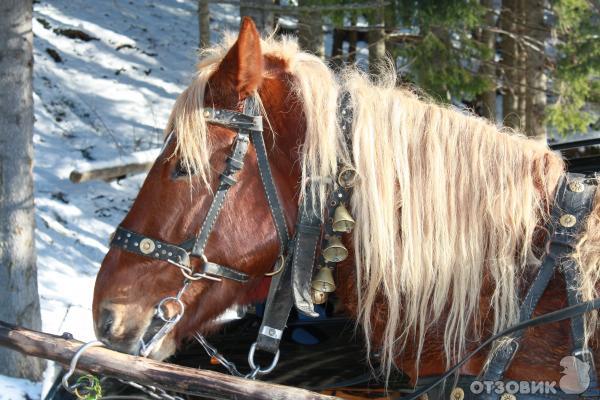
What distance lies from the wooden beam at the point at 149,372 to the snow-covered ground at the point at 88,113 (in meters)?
2.32

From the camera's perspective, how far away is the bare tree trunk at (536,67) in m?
8.34

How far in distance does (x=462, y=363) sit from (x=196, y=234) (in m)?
0.88

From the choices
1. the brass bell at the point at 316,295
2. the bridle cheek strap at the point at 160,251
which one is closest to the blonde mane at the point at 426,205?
the brass bell at the point at 316,295

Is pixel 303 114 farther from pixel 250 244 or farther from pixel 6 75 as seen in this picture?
pixel 6 75

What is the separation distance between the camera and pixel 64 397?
9.27ft

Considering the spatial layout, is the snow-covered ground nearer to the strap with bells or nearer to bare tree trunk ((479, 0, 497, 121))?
the strap with bells

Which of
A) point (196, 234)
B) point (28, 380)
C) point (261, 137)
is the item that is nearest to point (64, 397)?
point (196, 234)

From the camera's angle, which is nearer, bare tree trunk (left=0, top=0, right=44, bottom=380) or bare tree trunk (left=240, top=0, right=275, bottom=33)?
bare tree trunk (left=0, top=0, right=44, bottom=380)

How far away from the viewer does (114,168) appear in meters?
7.74

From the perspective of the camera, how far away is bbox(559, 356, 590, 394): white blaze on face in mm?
1992

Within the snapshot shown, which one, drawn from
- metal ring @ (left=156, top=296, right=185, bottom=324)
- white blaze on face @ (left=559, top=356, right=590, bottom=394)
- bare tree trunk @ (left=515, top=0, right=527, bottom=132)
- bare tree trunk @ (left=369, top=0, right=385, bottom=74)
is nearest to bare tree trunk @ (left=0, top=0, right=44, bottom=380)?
metal ring @ (left=156, top=296, right=185, bottom=324)

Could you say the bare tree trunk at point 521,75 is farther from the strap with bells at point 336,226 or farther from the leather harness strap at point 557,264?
the strap with bells at point 336,226

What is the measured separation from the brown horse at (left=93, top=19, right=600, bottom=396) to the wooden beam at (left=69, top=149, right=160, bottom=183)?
17.2 ft

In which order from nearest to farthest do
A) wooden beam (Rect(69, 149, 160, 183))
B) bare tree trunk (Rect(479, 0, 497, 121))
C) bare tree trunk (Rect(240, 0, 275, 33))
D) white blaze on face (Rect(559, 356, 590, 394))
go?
white blaze on face (Rect(559, 356, 590, 394)), bare tree trunk (Rect(240, 0, 275, 33)), wooden beam (Rect(69, 149, 160, 183)), bare tree trunk (Rect(479, 0, 497, 121))
